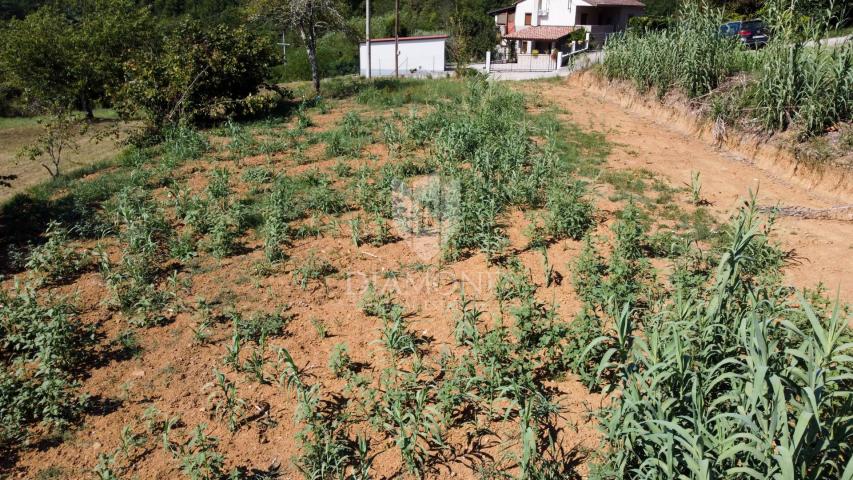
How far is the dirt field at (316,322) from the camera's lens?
10.7 feet

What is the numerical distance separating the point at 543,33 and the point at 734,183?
3407cm

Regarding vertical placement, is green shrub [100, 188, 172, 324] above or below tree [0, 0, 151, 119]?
below

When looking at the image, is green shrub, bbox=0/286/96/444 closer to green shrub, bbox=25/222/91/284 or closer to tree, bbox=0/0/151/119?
green shrub, bbox=25/222/91/284

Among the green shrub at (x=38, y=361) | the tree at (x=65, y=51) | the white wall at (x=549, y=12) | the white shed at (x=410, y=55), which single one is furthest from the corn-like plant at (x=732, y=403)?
the white wall at (x=549, y=12)

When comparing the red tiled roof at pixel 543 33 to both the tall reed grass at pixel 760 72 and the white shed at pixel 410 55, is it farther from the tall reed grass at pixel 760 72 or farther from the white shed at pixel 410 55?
the tall reed grass at pixel 760 72

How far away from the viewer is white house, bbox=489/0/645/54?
1494 inches

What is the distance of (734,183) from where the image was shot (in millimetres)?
7391

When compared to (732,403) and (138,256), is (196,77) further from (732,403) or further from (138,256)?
(732,403)

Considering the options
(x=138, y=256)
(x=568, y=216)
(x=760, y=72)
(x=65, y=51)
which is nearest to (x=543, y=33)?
(x=65, y=51)

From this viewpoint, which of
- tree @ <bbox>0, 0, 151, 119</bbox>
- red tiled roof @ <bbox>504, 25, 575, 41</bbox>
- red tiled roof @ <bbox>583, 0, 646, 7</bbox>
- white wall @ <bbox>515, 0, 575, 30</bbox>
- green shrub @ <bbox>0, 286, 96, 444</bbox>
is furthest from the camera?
white wall @ <bbox>515, 0, 575, 30</bbox>

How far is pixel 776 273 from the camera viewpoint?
4.73 meters

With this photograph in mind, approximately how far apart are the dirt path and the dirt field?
0.03 metres

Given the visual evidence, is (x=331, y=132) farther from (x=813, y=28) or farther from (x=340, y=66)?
(x=340, y=66)

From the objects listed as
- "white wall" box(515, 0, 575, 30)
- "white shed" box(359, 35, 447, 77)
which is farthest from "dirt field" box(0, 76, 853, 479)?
"white wall" box(515, 0, 575, 30)
